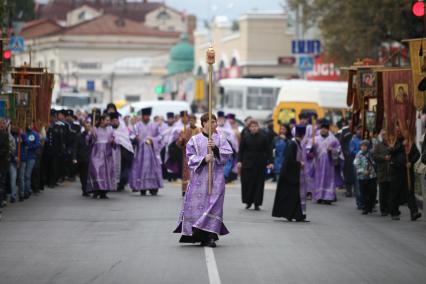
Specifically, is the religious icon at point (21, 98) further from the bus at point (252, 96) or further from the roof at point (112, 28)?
the roof at point (112, 28)

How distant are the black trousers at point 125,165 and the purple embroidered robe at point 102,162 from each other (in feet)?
3.82

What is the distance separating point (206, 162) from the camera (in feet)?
56.3

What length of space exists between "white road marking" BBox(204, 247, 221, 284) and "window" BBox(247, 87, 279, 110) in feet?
132

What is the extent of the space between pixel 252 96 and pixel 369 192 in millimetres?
33267

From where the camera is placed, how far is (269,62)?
8188 centimetres

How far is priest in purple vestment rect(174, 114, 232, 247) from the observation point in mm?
17078

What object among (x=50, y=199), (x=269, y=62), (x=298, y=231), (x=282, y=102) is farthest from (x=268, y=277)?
(x=269, y=62)

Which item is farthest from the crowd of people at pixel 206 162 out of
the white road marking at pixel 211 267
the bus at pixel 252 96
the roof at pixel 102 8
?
the roof at pixel 102 8

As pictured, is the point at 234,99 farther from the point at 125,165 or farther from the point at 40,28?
the point at 40,28

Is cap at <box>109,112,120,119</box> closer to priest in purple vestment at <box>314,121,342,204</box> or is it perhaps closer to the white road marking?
priest in purple vestment at <box>314,121,342,204</box>

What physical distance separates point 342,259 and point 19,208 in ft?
34.0

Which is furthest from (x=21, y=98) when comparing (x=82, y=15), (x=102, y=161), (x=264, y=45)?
(x=82, y=15)

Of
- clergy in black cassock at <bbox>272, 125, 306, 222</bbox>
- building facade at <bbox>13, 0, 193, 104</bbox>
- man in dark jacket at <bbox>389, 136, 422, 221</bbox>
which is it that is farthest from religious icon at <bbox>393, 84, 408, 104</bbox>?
building facade at <bbox>13, 0, 193, 104</bbox>

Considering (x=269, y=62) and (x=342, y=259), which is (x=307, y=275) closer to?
(x=342, y=259)
